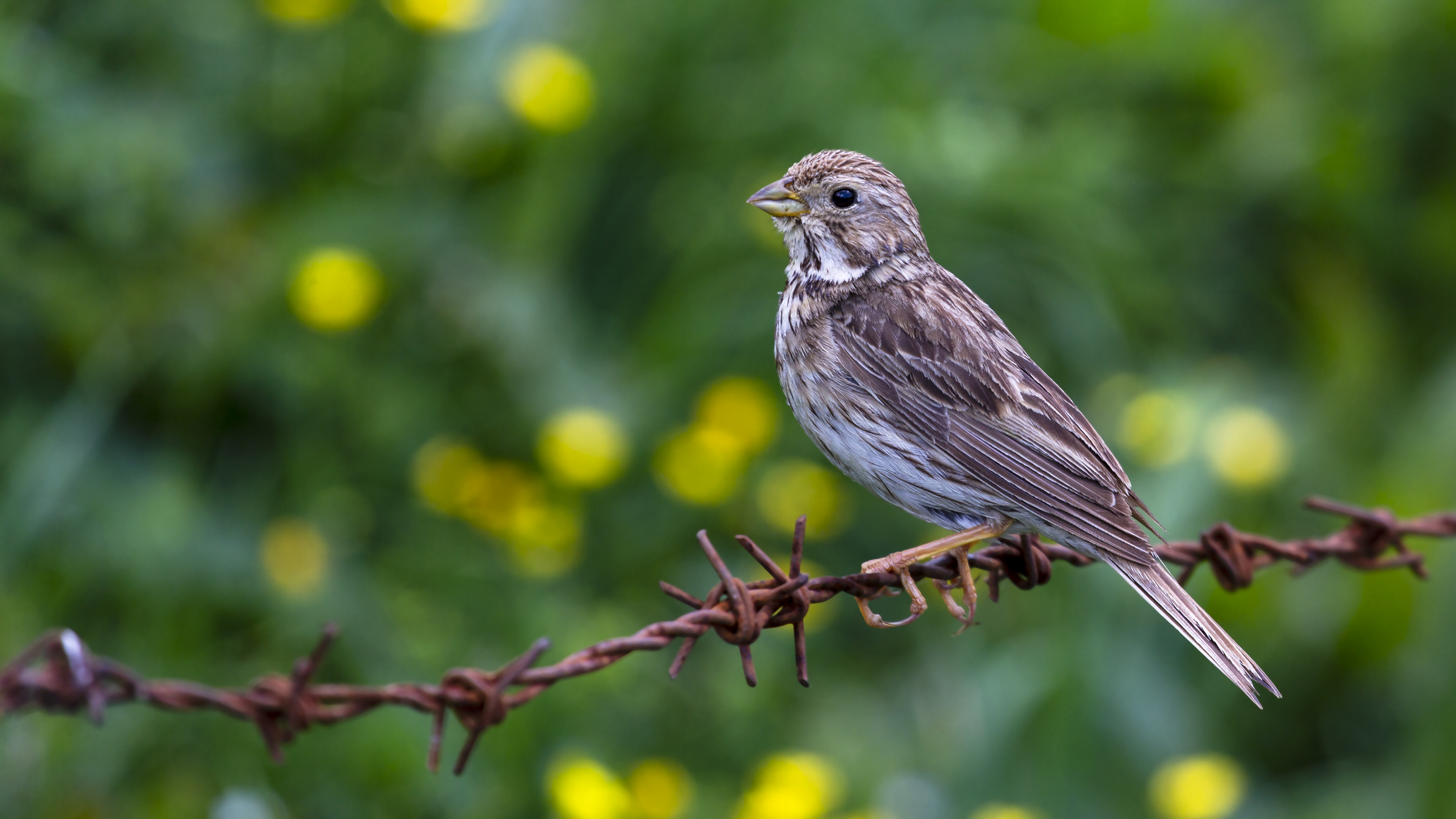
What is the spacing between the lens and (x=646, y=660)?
439 cm

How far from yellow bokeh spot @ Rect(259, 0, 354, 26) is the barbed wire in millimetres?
2829

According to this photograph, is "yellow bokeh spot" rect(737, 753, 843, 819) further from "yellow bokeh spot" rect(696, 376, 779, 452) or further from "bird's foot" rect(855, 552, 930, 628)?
"yellow bokeh spot" rect(696, 376, 779, 452)

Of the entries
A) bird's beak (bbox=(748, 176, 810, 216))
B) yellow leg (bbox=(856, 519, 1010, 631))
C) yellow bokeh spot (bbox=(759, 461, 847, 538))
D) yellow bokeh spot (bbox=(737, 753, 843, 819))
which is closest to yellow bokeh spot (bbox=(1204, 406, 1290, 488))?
yellow bokeh spot (bbox=(759, 461, 847, 538))

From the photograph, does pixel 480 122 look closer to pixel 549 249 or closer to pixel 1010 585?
pixel 549 249

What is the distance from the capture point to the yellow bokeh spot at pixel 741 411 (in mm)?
4977

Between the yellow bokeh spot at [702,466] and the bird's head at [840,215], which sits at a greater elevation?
the bird's head at [840,215]

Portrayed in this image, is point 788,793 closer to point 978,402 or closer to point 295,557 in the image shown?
point 978,402

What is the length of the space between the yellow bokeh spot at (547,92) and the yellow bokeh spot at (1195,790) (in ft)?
9.88

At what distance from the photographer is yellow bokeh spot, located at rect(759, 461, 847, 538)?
5055mm

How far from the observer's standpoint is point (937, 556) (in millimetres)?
3256

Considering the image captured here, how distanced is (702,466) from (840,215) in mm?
1612

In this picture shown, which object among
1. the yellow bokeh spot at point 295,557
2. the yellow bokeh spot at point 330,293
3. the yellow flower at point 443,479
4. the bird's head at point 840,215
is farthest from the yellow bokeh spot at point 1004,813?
the yellow bokeh spot at point 330,293

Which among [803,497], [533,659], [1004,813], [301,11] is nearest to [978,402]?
[533,659]

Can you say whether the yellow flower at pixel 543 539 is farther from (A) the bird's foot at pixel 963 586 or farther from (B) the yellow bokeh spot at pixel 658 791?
(A) the bird's foot at pixel 963 586
